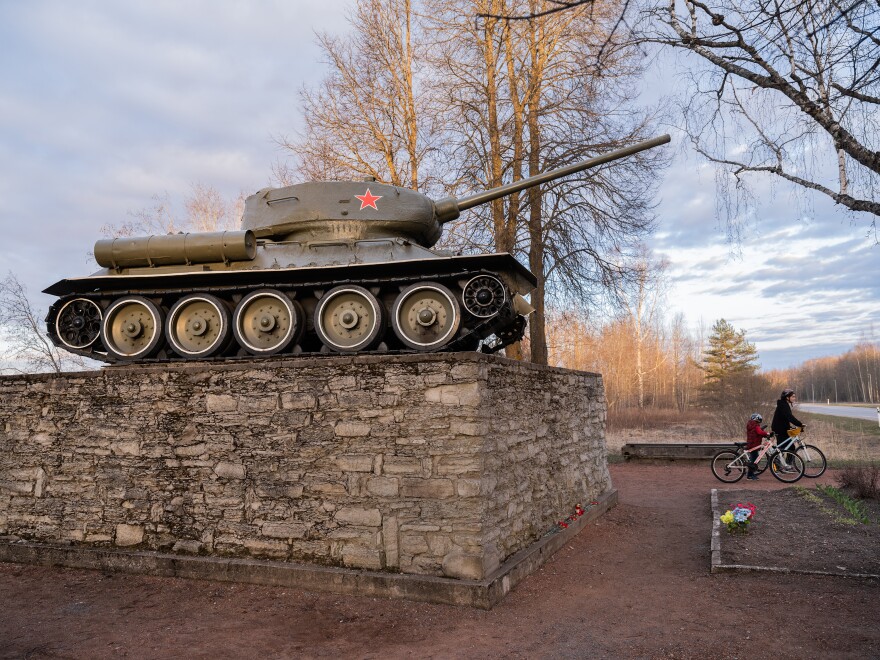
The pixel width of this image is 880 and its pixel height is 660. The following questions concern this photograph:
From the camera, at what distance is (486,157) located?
14.1m

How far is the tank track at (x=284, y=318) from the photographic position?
7.33 meters

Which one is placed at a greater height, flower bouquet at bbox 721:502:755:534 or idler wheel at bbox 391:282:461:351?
idler wheel at bbox 391:282:461:351

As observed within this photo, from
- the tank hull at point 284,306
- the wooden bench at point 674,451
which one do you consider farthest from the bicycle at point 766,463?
the tank hull at point 284,306

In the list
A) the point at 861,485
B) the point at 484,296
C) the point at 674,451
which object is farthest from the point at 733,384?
the point at 484,296

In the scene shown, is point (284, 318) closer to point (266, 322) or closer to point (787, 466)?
point (266, 322)

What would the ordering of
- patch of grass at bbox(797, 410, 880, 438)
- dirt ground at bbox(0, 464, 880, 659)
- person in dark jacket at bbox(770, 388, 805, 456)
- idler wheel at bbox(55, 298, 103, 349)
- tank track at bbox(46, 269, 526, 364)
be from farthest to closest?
patch of grass at bbox(797, 410, 880, 438) < person in dark jacket at bbox(770, 388, 805, 456) < idler wheel at bbox(55, 298, 103, 349) < tank track at bbox(46, 269, 526, 364) < dirt ground at bbox(0, 464, 880, 659)

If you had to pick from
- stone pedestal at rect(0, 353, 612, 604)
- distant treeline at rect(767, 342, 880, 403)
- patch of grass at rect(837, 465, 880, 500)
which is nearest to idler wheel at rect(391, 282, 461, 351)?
stone pedestal at rect(0, 353, 612, 604)

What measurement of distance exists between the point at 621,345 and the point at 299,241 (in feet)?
118

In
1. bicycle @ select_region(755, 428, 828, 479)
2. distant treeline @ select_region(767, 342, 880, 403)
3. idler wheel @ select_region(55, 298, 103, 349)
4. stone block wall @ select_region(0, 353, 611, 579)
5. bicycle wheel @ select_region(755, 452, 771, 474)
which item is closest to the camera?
stone block wall @ select_region(0, 353, 611, 579)

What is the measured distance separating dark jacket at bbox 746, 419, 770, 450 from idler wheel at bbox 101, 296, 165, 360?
1002 centimetres

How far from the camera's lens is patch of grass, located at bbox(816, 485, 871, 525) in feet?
26.3

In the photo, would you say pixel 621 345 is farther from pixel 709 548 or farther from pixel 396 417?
pixel 396 417

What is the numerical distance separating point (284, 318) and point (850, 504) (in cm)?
763

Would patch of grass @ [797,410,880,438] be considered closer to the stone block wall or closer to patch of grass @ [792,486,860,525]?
patch of grass @ [792,486,860,525]
